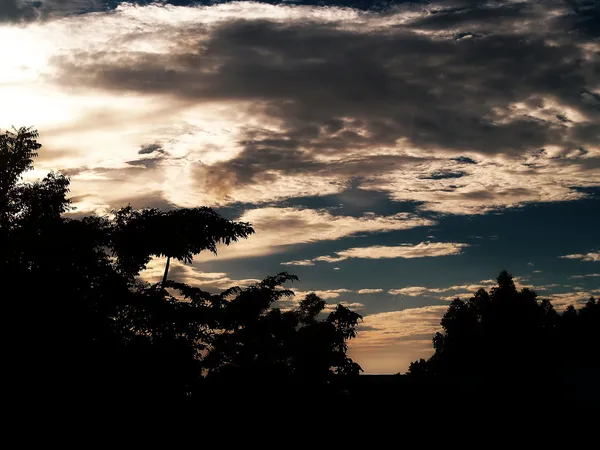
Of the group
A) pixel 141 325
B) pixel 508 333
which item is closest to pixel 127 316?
pixel 141 325

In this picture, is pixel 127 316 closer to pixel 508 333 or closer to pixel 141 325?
pixel 141 325

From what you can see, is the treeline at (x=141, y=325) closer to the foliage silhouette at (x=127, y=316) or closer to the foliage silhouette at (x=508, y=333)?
the foliage silhouette at (x=127, y=316)

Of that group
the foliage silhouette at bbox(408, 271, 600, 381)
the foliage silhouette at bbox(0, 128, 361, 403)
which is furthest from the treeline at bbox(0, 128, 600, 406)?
the foliage silhouette at bbox(408, 271, 600, 381)

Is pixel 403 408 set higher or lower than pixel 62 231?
lower

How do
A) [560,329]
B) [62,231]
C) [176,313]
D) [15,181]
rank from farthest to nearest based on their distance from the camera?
[560,329]
[15,181]
[176,313]
[62,231]

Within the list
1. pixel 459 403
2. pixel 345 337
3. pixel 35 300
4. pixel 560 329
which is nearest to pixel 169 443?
pixel 35 300

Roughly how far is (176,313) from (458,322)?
5869 cm

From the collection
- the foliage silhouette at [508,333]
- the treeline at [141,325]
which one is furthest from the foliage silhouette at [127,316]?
the foliage silhouette at [508,333]

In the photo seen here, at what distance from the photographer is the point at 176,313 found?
25844 millimetres

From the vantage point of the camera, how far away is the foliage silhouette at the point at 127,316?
21.4 meters

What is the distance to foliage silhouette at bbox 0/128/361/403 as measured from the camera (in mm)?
21391

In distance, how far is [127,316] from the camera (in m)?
25.4

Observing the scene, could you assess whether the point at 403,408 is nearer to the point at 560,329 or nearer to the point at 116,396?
the point at 116,396

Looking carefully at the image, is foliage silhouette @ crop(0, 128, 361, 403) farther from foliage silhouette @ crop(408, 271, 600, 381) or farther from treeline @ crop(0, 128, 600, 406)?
foliage silhouette @ crop(408, 271, 600, 381)
